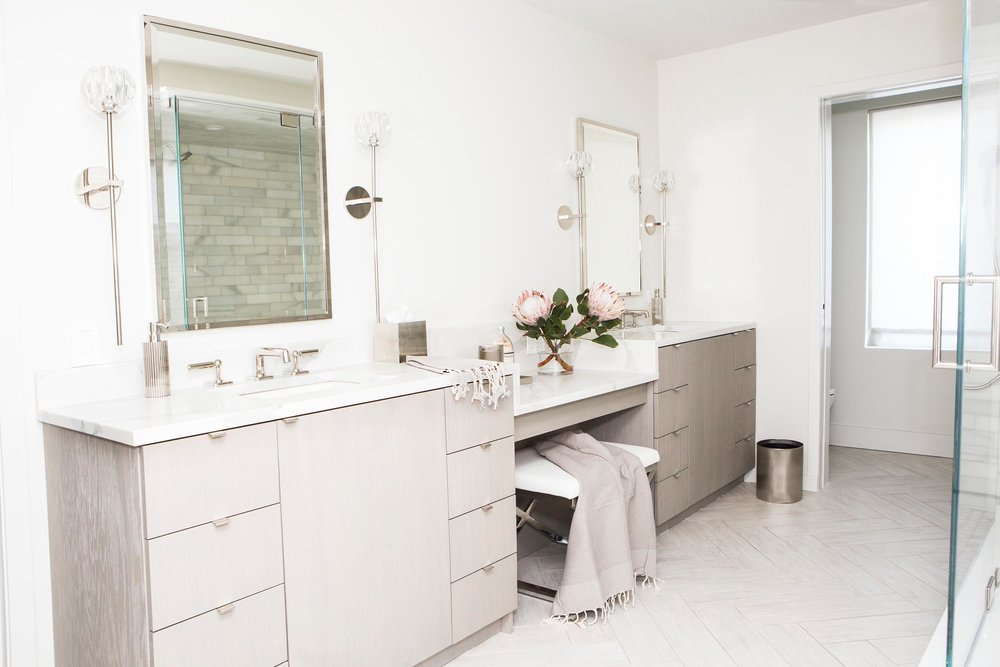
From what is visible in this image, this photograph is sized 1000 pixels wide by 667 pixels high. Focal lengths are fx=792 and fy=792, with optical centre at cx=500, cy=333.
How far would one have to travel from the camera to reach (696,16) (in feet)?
12.1

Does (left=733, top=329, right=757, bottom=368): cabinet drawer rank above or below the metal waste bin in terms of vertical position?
above

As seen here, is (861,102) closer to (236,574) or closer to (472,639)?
(472,639)

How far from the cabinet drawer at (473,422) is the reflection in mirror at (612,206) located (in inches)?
57.3

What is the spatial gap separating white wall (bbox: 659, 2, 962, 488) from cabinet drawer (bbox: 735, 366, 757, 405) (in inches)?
2.3

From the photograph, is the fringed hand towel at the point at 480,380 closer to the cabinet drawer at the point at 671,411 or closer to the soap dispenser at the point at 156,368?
the soap dispenser at the point at 156,368

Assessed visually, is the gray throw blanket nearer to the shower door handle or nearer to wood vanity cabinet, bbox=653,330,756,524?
wood vanity cabinet, bbox=653,330,756,524

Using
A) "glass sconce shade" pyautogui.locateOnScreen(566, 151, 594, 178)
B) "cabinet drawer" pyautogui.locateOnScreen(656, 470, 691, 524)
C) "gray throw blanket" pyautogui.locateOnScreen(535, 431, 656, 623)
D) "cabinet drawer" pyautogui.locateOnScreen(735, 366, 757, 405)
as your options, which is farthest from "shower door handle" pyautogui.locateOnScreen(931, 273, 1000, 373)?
"cabinet drawer" pyautogui.locateOnScreen(735, 366, 757, 405)

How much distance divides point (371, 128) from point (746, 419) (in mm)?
2562

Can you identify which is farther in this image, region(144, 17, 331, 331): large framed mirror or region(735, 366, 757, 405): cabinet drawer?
region(735, 366, 757, 405): cabinet drawer

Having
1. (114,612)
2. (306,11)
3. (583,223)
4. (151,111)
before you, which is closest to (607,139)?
(583,223)

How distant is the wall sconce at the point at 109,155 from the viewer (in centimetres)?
192

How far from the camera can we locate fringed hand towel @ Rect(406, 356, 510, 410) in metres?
2.29

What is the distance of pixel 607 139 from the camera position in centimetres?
389

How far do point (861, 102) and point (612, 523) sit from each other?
3.36m
